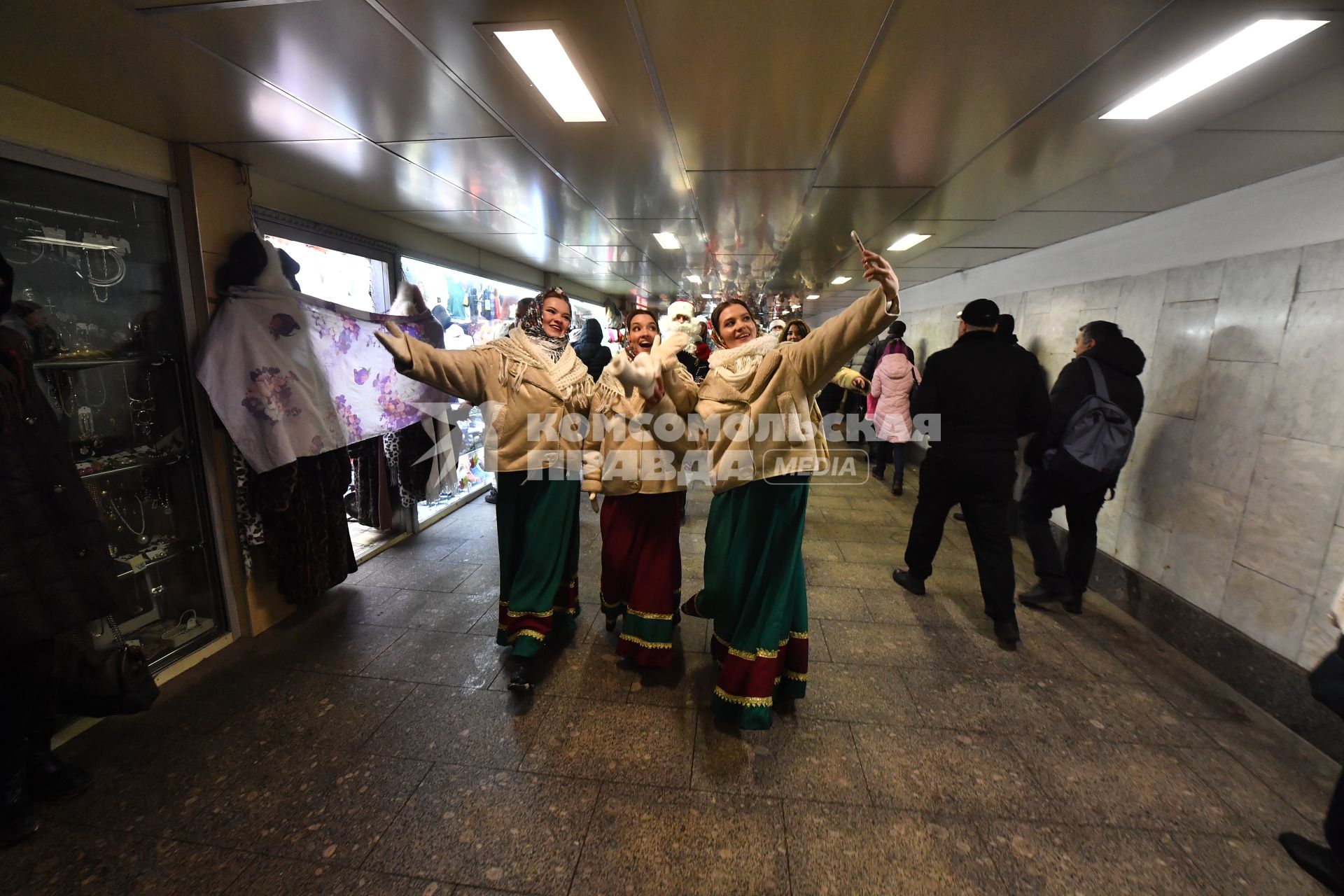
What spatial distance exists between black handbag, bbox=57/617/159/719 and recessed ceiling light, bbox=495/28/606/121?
2417 mm

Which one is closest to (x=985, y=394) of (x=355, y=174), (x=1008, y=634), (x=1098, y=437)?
(x=1098, y=437)

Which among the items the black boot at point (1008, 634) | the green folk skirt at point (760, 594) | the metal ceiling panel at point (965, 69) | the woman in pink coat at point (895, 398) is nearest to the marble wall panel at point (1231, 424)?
the black boot at point (1008, 634)

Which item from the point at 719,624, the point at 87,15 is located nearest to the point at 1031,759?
the point at 719,624

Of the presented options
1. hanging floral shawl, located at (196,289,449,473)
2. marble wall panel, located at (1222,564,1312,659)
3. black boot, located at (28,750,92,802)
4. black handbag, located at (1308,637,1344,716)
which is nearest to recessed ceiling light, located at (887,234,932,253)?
marble wall panel, located at (1222,564,1312,659)

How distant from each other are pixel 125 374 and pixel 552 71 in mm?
2344

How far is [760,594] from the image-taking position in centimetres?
200

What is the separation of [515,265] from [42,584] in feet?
15.6

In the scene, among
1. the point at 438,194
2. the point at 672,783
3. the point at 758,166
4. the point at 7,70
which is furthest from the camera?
the point at 438,194

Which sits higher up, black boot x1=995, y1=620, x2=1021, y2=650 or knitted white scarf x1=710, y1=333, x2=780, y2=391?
knitted white scarf x1=710, y1=333, x2=780, y2=391

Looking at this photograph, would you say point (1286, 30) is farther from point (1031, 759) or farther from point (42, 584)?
point (42, 584)

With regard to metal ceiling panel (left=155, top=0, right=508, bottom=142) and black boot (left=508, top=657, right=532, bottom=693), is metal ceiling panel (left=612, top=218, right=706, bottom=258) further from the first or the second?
black boot (left=508, top=657, right=532, bottom=693)

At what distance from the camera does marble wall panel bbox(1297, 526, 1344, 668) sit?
203 cm

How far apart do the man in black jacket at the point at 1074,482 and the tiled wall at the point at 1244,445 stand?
30 centimetres

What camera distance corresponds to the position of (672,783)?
1.77 metres
